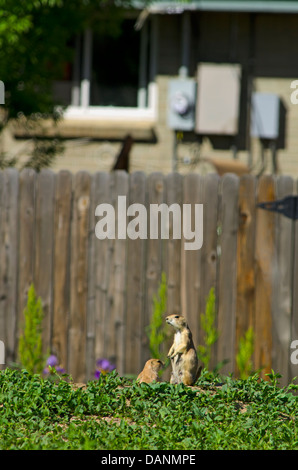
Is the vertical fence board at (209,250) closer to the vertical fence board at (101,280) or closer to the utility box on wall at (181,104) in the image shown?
the vertical fence board at (101,280)

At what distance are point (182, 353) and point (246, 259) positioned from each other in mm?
1925

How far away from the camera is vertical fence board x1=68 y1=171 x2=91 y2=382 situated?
21.1ft

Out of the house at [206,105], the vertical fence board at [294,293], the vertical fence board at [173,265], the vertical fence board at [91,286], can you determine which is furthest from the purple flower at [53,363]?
the house at [206,105]

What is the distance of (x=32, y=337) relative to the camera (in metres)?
6.49

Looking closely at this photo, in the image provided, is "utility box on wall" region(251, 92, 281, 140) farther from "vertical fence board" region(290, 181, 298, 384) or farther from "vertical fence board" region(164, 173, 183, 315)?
"vertical fence board" region(164, 173, 183, 315)

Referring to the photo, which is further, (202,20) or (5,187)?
(202,20)

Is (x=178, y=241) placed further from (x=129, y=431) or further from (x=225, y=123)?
(x=225, y=123)

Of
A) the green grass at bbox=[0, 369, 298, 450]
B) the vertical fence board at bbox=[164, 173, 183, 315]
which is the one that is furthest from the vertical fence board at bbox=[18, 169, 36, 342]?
the green grass at bbox=[0, 369, 298, 450]

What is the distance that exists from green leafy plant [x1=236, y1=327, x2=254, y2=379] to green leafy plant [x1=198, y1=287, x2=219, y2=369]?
230 mm

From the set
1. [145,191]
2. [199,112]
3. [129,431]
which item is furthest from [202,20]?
[129,431]

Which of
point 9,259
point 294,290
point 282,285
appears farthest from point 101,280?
point 294,290

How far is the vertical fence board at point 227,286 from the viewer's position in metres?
6.32
